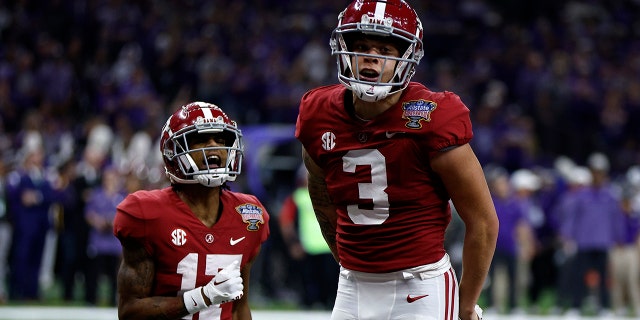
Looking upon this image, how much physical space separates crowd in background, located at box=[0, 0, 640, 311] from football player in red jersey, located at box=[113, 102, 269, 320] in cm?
672

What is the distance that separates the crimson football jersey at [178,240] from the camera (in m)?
3.92

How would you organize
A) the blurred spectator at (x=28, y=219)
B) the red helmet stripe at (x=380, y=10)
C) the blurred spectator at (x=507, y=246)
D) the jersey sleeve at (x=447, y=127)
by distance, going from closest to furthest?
the jersey sleeve at (x=447, y=127)
the red helmet stripe at (x=380, y=10)
the blurred spectator at (x=507, y=246)
the blurred spectator at (x=28, y=219)

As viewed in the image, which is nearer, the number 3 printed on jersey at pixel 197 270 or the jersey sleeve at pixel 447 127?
the jersey sleeve at pixel 447 127

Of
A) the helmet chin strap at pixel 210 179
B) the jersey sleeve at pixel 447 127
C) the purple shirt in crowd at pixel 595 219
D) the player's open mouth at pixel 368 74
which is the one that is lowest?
the purple shirt in crowd at pixel 595 219

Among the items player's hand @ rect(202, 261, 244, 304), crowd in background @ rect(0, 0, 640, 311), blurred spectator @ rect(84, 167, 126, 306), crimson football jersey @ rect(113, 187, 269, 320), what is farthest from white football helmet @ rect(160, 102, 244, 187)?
blurred spectator @ rect(84, 167, 126, 306)

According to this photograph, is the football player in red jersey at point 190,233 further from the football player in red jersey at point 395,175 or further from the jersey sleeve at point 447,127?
the jersey sleeve at point 447,127

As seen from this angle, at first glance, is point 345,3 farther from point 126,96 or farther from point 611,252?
point 611,252

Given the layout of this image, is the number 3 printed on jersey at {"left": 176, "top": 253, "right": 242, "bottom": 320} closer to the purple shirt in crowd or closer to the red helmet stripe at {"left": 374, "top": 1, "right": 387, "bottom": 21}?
the red helmet stripe at {"left": 374, "top": 1, "right": 387, "bottom": 21}

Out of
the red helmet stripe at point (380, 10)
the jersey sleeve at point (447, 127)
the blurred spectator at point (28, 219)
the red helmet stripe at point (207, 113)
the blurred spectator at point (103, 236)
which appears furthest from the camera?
the blurred spectator at point (28, 219)

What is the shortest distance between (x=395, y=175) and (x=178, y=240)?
87 centimetres

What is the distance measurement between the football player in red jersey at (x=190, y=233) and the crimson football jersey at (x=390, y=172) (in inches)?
16.1

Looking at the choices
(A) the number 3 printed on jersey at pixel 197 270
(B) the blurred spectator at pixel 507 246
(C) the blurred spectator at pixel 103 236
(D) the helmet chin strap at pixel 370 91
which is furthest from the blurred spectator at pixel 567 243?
(D) the helmet chin strap at pixel 370 91

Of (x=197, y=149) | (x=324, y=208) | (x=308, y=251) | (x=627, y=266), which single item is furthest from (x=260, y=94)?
(x=197, y=149)

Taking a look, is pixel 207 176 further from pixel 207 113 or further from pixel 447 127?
pixel 447 127
